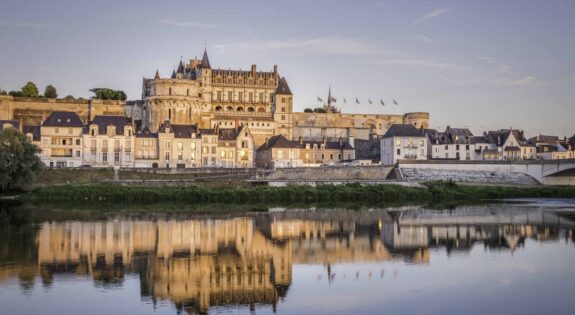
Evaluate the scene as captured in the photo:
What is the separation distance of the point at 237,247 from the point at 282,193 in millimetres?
20424

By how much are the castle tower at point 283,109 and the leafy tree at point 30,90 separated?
2603cm

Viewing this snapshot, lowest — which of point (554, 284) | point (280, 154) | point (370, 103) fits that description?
point (554, 284)

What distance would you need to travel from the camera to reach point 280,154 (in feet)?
187

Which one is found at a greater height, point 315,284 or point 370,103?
point 370,103

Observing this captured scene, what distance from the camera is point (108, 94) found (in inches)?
Result: 2884

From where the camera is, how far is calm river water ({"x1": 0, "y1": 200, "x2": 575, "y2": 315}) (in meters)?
13.7

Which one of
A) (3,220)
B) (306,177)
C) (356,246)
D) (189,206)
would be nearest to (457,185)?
(306,177)

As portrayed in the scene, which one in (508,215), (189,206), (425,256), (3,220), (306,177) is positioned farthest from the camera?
(306,177)

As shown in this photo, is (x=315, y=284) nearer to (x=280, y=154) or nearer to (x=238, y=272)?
(x=238, y=272)

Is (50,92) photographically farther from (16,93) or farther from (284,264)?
(284,264)

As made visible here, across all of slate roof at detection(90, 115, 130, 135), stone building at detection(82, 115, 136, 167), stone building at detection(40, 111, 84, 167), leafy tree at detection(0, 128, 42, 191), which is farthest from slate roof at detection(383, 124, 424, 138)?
leafy tree at detection(0, 128, 42, 191)

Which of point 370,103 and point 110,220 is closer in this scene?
point 110,220

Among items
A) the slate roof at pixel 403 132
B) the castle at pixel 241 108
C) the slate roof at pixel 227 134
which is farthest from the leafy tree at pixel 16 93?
the slate roof at pixel 403 132

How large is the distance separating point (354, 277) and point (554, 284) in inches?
190
